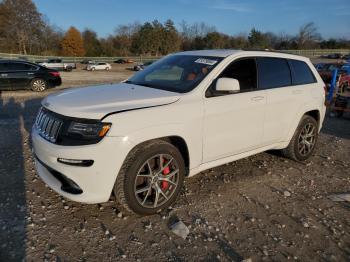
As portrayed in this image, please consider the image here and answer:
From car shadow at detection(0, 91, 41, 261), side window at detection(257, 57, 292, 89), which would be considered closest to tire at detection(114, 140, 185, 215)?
car shadow at detection(0, 91, 41, 261)

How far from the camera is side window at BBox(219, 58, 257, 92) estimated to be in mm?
4348

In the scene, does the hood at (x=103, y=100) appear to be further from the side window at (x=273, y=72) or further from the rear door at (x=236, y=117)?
the side window at (x=273, y=72)

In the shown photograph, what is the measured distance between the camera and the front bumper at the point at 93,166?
323cm

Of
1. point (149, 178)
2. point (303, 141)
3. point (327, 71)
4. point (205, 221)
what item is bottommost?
point (205, 221)

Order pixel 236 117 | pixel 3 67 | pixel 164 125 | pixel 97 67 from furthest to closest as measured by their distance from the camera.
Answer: pixel 97 67 < pixel 3 67 < pixel 236 117 < pixel 164 125

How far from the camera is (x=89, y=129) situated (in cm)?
327

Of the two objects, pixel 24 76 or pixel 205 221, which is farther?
pixel 24 76

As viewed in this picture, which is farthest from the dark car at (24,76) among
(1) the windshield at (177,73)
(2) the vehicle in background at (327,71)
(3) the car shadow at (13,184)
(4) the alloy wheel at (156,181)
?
(2) the vehicle in background at (327,71)

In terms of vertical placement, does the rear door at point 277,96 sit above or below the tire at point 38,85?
above

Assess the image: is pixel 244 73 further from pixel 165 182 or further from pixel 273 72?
pixel 165 182

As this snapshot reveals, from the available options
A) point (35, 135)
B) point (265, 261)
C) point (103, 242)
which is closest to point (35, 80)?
point (35, 135)

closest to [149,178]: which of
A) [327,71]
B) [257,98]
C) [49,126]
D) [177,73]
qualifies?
[49,126]

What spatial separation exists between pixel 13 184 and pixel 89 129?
6.11 feet

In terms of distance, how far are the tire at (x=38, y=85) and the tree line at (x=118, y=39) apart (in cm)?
6157
